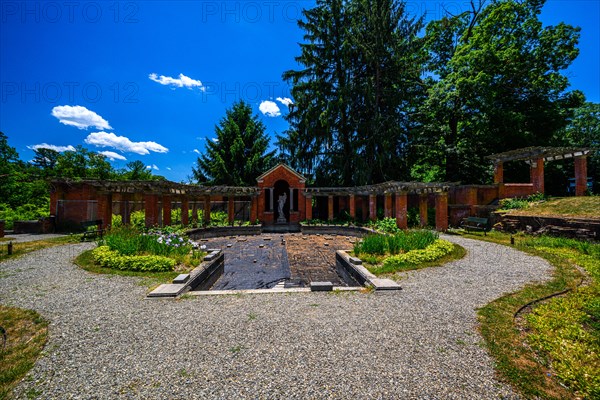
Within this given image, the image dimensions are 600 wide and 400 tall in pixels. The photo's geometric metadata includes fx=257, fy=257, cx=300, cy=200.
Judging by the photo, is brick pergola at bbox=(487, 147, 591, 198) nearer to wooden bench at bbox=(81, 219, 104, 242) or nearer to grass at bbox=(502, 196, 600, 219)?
grass at bbox=(502, 196, 600, 219)

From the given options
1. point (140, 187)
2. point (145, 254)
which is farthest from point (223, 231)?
point (145, 254)

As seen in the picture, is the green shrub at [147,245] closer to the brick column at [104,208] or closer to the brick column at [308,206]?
the brick column at [104,208]

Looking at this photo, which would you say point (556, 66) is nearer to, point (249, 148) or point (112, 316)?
point (249, 148)

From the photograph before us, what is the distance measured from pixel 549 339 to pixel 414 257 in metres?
4.90

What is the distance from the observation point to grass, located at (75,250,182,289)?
6777 millimetres

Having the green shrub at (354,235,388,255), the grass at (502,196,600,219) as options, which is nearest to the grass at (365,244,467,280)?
the green shrub at (354,235,388,255)

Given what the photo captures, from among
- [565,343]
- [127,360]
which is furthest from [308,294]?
[565,343]


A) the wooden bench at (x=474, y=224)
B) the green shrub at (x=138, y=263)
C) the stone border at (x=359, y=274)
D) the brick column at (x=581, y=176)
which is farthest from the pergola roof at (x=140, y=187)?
the brick column at (x=581, y=176)

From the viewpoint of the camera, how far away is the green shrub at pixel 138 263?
7.85m

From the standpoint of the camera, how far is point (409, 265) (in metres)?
8.23

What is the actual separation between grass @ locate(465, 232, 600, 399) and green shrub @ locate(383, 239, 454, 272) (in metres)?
2.84

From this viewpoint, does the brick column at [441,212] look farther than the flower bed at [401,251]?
Yes

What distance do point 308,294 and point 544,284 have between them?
590 cm

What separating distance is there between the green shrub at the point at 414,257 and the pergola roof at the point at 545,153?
13.8 m
